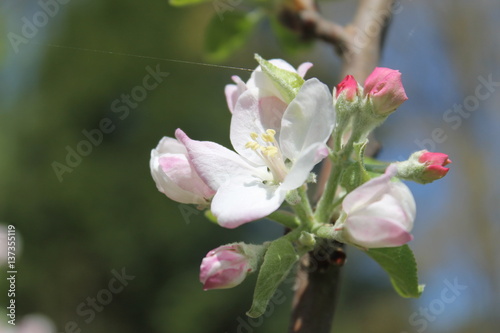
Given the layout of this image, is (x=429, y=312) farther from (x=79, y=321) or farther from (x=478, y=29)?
(x=79, y=321)

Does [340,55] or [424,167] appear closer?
[424,167]

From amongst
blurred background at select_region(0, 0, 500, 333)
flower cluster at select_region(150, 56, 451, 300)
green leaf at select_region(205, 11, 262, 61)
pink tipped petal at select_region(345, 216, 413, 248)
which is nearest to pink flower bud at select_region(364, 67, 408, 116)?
flower cluster at select_region(150, 56, 451, 300)

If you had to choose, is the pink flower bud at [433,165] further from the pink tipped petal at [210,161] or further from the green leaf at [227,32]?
the green leaf at [227,32]

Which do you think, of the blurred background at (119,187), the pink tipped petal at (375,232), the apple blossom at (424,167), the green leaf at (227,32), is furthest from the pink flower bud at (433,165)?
the blurred background at (119,187)

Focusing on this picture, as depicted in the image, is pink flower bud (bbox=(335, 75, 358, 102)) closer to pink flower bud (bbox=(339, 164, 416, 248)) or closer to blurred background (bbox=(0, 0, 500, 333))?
pink flower bud (bbox=(339, 164, 416, 248))

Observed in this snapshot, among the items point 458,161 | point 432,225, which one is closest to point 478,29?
point 458,161

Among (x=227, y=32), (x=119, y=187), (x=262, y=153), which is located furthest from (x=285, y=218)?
(x=119, y=187)

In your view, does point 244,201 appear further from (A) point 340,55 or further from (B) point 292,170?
(A) point 340,55
